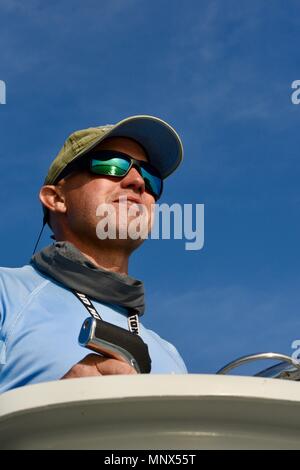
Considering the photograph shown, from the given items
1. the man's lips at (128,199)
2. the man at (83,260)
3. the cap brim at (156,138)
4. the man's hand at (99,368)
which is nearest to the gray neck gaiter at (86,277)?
the man at (83,260)

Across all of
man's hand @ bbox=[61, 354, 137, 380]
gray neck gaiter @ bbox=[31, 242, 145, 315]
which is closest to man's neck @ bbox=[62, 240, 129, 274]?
gray neck gaiter @ bbox=[31, 242, 145, 315]

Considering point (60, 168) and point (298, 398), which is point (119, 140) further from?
point (298, 398)

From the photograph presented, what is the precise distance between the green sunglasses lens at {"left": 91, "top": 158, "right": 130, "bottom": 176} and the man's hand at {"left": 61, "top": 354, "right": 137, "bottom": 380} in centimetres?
198

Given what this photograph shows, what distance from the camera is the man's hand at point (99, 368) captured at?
1773 millimetres

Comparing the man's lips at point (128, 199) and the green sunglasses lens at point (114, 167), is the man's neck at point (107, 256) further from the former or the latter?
the green sunglasses lens at point (114, 167)

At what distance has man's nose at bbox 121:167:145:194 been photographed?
3.81m

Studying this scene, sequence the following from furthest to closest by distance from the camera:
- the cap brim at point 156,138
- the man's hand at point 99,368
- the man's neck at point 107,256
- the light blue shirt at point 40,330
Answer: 1. the cap brim at point 156,138
2. the man's neck at point 107,256
3. the light blue shirt at point 40,330
4. the man's hand at point 99,368

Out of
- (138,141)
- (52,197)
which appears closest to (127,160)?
(138,141)

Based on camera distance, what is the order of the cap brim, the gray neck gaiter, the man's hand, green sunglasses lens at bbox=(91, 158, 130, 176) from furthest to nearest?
the cap brim < green sunglasses lens at bbox=(91, 158, 130, 176) < the gray neck gaiter < the man's hand

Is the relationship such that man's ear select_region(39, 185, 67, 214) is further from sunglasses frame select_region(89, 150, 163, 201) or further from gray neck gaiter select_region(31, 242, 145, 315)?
gray neck gaiter select_region(31, 242, 145, 315)

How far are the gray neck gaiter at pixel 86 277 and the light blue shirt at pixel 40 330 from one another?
0.04 m

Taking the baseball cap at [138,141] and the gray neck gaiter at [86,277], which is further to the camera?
the baseball cap at [138,141]

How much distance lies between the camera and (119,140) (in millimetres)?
3986
